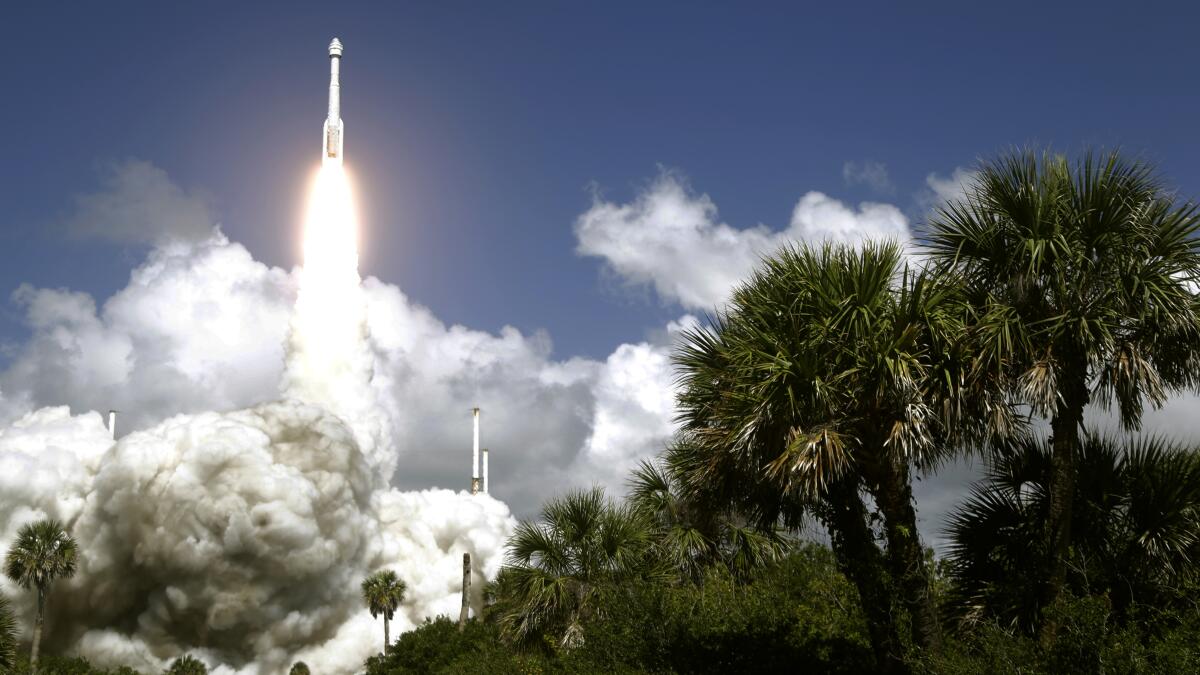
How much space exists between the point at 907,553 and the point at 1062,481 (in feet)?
6.54

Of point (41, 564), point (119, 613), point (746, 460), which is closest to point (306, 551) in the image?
point (119, 613)

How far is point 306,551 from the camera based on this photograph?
65.2 meters

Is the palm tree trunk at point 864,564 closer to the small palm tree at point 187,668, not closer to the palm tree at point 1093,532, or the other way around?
the palm tree at point 1093,532

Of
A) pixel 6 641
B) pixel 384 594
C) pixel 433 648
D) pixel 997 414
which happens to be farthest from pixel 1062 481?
pixel 384 594

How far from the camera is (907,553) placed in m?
14.0

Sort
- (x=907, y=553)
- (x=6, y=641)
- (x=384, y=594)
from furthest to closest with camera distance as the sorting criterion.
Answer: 1. (x=384, y=594)
2. (x=6, y=641)
3. (x=907, y=553)

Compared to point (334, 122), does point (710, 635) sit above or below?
below

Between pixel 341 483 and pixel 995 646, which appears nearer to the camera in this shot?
pixel 995 646

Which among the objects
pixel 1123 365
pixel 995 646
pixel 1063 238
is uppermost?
pixel 1063 238

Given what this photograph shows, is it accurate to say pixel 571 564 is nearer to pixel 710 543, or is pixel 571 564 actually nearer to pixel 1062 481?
pixel 710 543

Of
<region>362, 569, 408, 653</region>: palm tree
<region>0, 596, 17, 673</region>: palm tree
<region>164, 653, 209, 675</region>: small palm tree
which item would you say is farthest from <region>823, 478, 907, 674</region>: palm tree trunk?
<region>362, 569, 408, 653</region>: palm tree

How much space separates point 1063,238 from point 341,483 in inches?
2380

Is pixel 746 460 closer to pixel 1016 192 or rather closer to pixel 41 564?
pixel 1016 192

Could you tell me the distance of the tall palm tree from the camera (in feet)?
44.8
